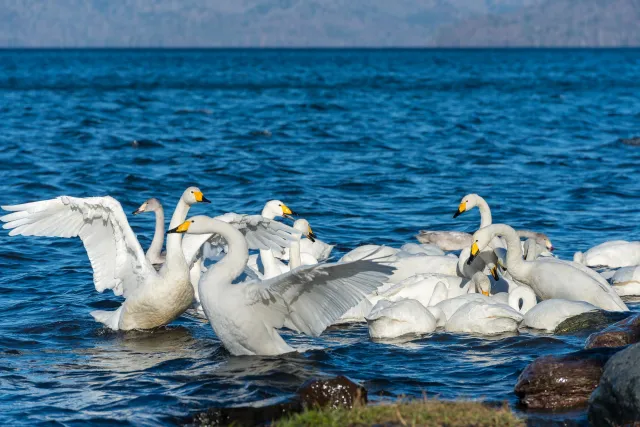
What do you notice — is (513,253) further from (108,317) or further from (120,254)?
(108,317)

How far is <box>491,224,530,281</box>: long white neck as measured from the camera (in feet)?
37.6

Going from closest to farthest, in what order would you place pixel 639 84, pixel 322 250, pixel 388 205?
pixel 322 250 < pixel 388 205 < pixel 639 84

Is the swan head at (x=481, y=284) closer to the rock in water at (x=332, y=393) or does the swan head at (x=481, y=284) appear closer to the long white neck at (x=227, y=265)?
the long white neck at (x=227, y=265)

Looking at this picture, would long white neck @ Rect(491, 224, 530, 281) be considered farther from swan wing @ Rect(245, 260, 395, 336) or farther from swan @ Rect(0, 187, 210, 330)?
swan @ Rect(0, 187, 210, 330)

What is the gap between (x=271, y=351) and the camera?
9352 mm

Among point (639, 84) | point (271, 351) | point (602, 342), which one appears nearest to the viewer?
point (602, 342)

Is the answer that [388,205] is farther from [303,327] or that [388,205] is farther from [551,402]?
[551,402]

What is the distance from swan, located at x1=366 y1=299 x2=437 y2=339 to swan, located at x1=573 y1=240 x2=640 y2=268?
388 cm

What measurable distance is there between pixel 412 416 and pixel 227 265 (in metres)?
3.20

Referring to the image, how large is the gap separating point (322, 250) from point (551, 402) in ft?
21.0

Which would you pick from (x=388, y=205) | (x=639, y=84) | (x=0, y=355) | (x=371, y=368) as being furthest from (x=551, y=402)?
(x=639, y=84)

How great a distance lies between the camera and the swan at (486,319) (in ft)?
32.7

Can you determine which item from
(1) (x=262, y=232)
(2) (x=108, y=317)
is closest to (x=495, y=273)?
(1) (x=262, y=232)

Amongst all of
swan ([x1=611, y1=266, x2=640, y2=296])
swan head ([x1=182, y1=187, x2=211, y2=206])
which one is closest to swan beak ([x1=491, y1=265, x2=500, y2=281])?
swan ([x1=611, y1=266, x2=640, y2=296])
